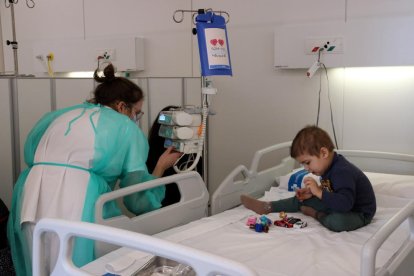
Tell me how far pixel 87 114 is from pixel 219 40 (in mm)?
747

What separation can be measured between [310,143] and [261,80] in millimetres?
1258

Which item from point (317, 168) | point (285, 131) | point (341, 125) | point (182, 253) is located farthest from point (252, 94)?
point (182, 253)

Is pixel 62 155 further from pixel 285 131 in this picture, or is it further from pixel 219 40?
pixel 285 131

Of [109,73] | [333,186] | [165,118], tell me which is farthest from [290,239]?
[109,73]

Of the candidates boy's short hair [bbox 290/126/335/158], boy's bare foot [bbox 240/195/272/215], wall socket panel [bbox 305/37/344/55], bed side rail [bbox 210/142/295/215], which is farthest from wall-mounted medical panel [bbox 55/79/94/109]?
wall socket panel [bbox 305/37/344/55]

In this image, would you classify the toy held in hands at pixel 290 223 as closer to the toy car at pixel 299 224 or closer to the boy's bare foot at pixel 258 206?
the toy car at pixel 299 224

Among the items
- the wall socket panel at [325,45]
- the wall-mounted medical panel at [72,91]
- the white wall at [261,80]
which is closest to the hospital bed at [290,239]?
the white wall at [261,80]

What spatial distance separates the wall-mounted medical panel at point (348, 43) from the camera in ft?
8.79

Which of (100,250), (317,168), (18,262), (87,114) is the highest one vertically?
(87,114)

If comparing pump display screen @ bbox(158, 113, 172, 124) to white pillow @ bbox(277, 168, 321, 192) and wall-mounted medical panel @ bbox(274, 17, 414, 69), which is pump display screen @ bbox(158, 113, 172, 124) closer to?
white pillow @ bbox(277, 168, 321, 192)

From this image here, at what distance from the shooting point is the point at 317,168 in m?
2.11

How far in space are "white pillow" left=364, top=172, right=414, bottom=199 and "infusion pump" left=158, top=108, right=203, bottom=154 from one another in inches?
40.5

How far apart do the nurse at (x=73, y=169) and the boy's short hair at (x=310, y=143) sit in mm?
701

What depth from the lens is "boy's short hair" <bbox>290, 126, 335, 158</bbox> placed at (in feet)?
6.88
